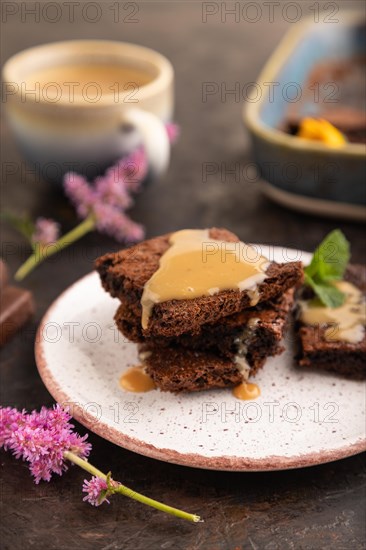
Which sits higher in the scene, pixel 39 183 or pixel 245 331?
pixel 245 331

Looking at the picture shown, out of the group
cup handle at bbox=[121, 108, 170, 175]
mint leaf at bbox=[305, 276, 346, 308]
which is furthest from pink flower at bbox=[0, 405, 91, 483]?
cup handle at bbox=[121, 108, 170, 175]

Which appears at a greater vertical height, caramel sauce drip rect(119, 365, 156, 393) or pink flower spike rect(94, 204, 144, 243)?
caramel sauce drip rect(119, 365, 156, 393)

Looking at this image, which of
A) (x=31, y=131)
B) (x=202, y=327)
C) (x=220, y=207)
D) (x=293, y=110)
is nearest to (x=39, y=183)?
(x=31, y=131)

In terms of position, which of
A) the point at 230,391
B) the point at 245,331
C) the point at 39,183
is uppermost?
the point at 245,331

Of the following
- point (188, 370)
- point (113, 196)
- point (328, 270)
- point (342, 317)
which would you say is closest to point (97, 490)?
point (188, 370)

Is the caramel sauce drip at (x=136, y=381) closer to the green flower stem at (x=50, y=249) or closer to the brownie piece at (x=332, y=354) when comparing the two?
the brownie piece at (x=332, y=354)

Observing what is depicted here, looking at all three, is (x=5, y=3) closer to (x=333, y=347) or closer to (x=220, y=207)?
(x=220, y=207)

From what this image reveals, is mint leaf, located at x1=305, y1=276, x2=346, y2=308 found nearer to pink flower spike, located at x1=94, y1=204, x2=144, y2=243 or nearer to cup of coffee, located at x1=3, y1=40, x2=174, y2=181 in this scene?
pink flower spike, located at x1=94, y1=204, x2=144, y2=243
